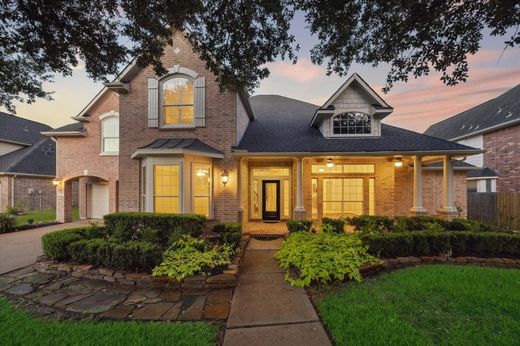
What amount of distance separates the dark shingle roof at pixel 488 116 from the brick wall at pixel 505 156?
845 mm

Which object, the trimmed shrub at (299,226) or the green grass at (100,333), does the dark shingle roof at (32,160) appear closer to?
the green grass at (100,333)

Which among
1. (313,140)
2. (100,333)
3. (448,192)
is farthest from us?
(313,140)

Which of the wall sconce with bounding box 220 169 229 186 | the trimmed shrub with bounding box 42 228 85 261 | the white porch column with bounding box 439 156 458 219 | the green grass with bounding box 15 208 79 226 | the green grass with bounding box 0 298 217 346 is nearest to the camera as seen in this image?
the green grass with bounding box 0 298 217 346

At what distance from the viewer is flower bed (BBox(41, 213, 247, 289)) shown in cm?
438

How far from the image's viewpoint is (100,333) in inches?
112

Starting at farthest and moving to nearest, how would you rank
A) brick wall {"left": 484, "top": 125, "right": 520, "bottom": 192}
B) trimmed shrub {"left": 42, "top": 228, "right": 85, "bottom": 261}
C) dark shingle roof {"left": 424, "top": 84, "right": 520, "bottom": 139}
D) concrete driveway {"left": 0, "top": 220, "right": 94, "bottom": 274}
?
1. dark shingle roof {"left": 424, "top": 84, "right": 520, "bottom": 139}
2. brick wall {"left": 484, "top": 125, "right": 520, "bottom": 192}
3. concrete driveway {"left": 0, "top": 220, "right": 94, "bottom": 274}
4. trimmed shrub {"left": 42, "top": 228, "right": 85, "bottom": 261}

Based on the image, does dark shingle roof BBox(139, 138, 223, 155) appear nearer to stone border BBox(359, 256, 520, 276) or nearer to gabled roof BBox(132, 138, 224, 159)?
gabled roof BBox(132, 138, 224, 159)

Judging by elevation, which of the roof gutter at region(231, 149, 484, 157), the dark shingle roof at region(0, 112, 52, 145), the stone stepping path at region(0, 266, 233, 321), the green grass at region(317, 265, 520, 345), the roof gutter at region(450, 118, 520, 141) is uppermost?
the dark shingle roof at region(0, 112, 52, 145)

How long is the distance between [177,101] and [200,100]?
3.34 feet

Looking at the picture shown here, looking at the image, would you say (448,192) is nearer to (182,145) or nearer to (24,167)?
(182,145)

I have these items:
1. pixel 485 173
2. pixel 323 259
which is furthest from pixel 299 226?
pixel 485 173

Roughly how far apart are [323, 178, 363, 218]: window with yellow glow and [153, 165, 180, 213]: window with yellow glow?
7293mm

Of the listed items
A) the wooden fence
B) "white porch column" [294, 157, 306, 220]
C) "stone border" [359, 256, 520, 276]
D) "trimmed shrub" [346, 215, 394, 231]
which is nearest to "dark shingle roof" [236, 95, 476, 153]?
"white porch column" [294, 157, 306, 220]

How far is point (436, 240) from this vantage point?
5703mm
